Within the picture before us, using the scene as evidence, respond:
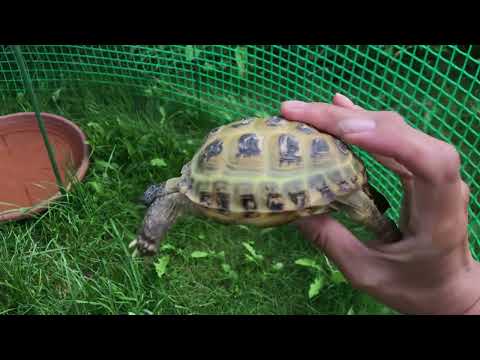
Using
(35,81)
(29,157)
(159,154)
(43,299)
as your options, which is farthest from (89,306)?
(35,81)

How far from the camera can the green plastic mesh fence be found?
266 centimetres

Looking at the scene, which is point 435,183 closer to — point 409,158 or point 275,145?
point 409,158

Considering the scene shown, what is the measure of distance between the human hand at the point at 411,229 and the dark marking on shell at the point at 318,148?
0.24 feet

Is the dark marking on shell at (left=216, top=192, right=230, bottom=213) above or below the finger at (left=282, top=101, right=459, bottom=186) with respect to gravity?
below

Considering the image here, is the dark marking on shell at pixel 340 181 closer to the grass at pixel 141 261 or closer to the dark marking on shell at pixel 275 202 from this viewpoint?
the dark marking on shell at pixel 275 202

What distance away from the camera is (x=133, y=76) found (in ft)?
11.2

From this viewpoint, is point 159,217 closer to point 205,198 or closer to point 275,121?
point 205,198

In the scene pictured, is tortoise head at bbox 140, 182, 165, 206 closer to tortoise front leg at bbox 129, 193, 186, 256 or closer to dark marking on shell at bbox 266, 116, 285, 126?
tortoise front leg at bbox 129, 193, 186, 256

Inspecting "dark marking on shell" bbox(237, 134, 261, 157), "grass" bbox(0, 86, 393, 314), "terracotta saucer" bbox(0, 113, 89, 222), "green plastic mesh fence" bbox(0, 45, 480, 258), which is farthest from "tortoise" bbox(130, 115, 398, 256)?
"terracotta saucer" bbox(0, 113, 89, 222)

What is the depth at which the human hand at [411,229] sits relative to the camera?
147 centimetres

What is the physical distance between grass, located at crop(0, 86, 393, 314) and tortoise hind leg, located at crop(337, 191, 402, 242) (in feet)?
2.41

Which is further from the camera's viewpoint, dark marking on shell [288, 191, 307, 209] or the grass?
the grass

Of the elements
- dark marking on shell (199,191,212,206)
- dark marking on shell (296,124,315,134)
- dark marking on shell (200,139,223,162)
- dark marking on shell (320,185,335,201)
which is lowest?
dark marking on shell (199,191,212,206)

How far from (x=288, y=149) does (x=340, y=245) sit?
0.49m
